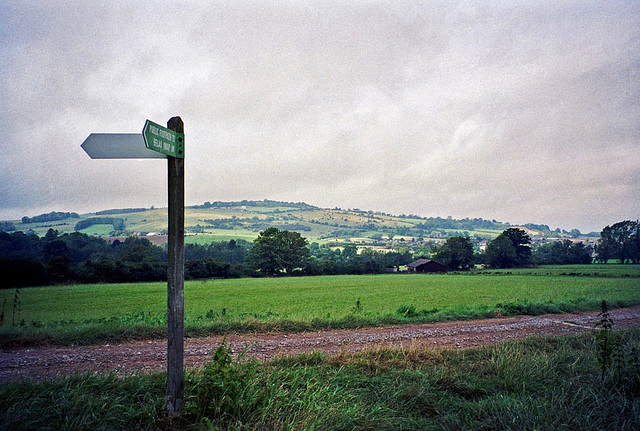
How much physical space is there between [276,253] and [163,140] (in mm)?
57276

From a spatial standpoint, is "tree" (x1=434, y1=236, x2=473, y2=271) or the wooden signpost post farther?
"tree" (x1=434, y1=236, x2=473, y2=271)

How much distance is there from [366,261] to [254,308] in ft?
161

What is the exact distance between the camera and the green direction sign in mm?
3734

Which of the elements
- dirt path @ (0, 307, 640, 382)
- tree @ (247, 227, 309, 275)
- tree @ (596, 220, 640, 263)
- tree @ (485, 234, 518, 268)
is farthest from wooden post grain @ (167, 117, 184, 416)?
tree @ (485, 234, 518, 268)

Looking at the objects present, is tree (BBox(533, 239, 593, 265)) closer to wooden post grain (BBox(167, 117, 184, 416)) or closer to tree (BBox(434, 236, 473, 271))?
tree (BBox(434, 236, 473, 271))

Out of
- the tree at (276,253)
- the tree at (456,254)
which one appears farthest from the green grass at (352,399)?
the tree at (456,254)

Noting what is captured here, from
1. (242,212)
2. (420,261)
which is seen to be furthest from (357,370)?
(242,212)

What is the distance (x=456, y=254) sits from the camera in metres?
67.0

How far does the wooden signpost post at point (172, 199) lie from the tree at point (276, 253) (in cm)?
5546

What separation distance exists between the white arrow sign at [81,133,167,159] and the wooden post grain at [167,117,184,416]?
1.31 ft

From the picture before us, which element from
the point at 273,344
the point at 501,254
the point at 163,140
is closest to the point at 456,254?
the point at 501,254

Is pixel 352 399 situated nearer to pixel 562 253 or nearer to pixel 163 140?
pixel 163 140

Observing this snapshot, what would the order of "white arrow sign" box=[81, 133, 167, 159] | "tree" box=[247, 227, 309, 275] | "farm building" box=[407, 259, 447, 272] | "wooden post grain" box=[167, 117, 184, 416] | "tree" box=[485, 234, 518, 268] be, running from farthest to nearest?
"farm building" box=[407, 259, 447, 272]
"tree" box=[247, 227, 309, 275]
"tree" box=[485, 234, 518, 268]
"wooden post grain" box=[167, 117, 184, 416]
"white arrow sign" box=[81, 133, 167, 159]

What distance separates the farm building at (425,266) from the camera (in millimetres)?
69562
